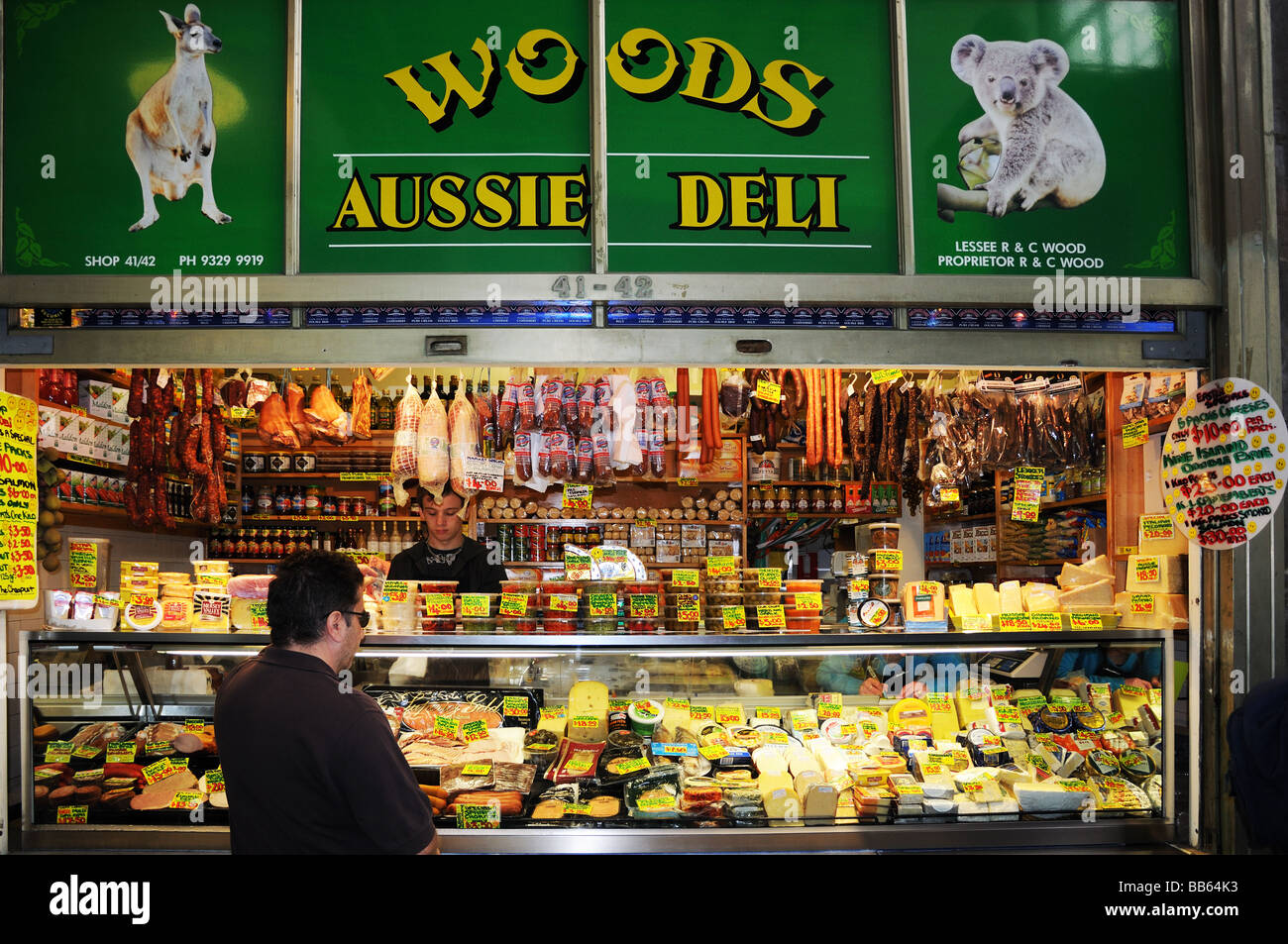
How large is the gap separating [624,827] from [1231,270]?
344 cm

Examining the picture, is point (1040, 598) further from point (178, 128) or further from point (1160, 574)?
point (178, 128)

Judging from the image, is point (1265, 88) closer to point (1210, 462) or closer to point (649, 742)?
point (1210, 462)

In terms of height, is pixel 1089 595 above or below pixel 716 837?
above

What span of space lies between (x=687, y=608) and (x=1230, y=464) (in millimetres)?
2399

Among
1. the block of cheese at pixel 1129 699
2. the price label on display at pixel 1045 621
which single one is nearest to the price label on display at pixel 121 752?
the price label on display at pixel 1045 621

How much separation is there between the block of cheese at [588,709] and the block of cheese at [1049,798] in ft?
6.30

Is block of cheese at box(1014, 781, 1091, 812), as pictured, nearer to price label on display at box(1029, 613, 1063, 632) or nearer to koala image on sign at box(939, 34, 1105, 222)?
price label on display at box(1029, 613, 1063, 632)

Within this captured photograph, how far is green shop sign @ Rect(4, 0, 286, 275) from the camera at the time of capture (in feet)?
12.0

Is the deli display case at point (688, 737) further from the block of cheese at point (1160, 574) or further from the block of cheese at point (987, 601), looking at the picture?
the block of cheese at point (1160, 574)

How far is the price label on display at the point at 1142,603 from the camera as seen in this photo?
4273mm

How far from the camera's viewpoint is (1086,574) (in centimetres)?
475

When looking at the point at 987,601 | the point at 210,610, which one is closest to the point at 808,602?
the point at 987,601

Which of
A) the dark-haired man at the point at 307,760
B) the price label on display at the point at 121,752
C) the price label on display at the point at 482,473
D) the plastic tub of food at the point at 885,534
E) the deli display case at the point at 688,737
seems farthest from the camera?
the plastic tub of food at the point at 885,534
